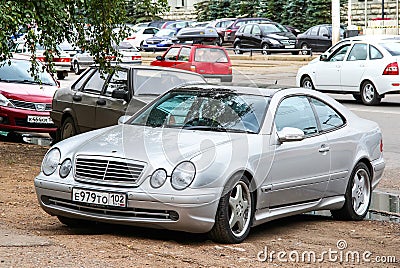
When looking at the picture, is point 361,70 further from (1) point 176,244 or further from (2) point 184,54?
(1) point 176,244

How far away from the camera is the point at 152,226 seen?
7.62 meters

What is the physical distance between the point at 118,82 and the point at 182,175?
6707mm

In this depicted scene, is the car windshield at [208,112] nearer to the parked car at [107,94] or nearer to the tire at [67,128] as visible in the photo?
the parked car at [107,94]

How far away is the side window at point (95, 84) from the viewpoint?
47.2ft

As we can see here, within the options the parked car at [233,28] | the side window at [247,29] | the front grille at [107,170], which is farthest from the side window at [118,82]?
the parked car at [233,28]

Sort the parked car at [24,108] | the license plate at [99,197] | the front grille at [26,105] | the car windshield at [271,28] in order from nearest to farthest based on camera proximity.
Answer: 1. the license plate at [99,197]
2. the parked car at [24,108]
3. the front grille at [26,105]
4. the car windshield at [271,28]

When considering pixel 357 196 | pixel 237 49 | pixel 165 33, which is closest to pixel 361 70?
pixel 357 196

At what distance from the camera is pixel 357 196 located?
966 centimetres

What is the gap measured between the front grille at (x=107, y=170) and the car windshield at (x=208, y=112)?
1.00 m

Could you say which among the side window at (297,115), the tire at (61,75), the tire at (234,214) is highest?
the side window at (297,115)

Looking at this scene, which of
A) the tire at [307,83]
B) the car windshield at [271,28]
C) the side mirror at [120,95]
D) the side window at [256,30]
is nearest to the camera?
the side mirror at [120,95]

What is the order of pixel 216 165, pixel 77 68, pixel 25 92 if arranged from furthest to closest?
1. pixel 77 68
2. pixel 25 92
3. pixel 216 165

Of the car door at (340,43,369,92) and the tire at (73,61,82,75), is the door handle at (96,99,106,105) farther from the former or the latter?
the tire at (73,61,82,75)

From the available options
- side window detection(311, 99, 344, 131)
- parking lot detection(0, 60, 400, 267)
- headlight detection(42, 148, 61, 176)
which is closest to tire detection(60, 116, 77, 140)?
parking lot detection(0, 60, 400, 267)
